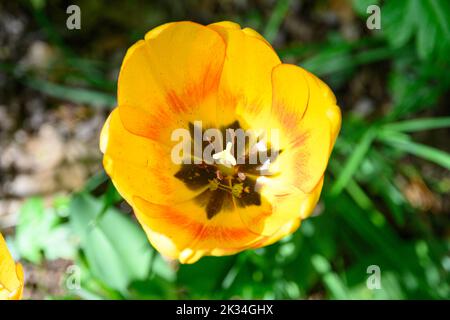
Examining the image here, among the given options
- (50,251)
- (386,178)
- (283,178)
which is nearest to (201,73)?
(283,178)

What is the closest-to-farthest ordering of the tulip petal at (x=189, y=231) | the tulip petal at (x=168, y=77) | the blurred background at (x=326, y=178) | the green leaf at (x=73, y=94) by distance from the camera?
the tulip petal at (x=189, y=231), the tulip petal at (x=168, y=77), the blurred background at (x=326, y=178), the green leaf at (x=73, y=94)

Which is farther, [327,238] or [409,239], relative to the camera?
[409,239]

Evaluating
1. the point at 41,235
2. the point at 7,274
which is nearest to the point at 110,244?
the point at 41,235

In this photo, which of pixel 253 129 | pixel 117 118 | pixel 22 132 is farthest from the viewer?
pixel 22 132

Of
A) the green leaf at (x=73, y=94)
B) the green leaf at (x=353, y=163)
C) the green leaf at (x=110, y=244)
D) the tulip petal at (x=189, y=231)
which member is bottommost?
the green leaf at (x=110, y=244)

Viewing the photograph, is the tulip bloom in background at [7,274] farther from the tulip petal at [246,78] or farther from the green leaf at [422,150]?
the green leaf at [422,150]

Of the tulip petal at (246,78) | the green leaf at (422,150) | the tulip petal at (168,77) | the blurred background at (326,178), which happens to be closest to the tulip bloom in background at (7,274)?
the blurred background at (326,178)

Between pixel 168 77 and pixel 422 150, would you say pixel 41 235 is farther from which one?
pixel 422 150

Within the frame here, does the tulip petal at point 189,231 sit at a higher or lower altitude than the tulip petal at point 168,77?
lower

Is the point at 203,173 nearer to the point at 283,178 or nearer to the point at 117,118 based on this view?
the point at 283,178
